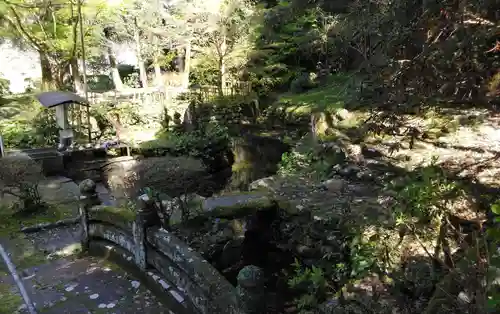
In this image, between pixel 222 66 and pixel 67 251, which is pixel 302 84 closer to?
pixel 222 66

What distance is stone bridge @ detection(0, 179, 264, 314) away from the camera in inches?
154

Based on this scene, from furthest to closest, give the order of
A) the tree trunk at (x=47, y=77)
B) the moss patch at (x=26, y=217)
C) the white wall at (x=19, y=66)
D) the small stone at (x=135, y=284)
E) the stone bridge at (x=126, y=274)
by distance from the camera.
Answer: the white wall at (x=19, y=66) < the tree trunk at (x=47, y=77) < the moss patch at (x=26, y=217) < the small stone at (x=135, y=284) < the stone bridge at (x=126, y=274)

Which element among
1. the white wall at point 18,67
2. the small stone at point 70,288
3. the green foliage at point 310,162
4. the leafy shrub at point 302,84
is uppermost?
the white wall at point 18,67

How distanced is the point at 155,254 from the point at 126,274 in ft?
2.34

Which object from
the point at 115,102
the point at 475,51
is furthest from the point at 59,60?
the point at 475,51

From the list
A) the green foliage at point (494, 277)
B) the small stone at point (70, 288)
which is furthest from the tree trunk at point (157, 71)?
the green foliage at point (494, 277)

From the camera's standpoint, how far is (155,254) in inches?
189

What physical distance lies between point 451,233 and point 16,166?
852cm

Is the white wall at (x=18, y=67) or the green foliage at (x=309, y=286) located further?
the white wall at (x=18, y=67)

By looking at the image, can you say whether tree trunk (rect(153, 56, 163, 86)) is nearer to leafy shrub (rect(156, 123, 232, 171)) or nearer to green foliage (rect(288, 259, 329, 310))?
leafy shrub (rect(156, 123, 232, 171))

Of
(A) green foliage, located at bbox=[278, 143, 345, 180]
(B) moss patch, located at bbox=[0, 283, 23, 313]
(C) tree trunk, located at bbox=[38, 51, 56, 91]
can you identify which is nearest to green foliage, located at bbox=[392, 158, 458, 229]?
(A) green foliage, located at bbox=[278, 143, 345, 180]

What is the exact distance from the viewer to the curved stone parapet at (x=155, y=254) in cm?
363

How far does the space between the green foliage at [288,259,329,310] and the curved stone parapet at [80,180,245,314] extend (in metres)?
2.51

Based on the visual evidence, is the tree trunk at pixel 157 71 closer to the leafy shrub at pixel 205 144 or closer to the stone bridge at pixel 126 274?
the leafy shrub at pixel 205 144
